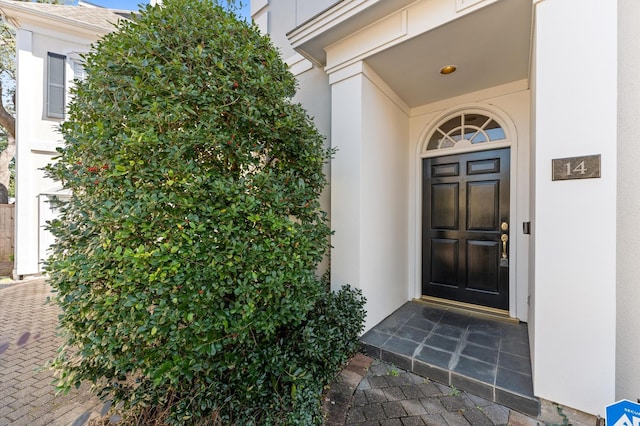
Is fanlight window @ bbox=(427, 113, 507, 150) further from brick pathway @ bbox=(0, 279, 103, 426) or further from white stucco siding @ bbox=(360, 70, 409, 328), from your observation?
brick pathway @ bbox=(0, 279, 103, 426)

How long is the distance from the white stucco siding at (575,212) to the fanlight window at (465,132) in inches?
61.3

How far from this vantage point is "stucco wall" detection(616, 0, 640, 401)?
1669mm

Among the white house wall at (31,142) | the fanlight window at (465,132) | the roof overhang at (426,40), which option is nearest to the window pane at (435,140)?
the fanlight window at (465,132)

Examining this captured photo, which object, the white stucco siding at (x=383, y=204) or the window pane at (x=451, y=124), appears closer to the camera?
the white stucco siding at (x=383, y=204)

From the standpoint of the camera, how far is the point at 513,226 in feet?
10.3

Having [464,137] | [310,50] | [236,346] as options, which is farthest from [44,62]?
[464,137]

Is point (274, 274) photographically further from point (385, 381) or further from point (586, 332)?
point (586, 332)

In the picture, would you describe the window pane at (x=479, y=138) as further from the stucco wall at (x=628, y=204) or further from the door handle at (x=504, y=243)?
the stucco wall at (x=628, y=204)

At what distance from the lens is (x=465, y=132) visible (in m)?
3.48

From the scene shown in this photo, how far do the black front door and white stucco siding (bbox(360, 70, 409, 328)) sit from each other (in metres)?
0.35

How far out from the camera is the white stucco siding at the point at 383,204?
2816 mm

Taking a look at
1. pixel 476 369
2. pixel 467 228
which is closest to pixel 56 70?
pixel 467 228

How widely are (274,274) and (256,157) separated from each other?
0.91m

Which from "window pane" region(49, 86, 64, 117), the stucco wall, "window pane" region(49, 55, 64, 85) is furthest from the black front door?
"window pane" region(49, 55, 64, 85)
